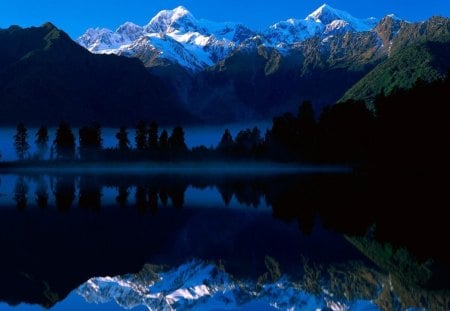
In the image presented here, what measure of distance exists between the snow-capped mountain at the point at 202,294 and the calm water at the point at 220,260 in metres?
0.04

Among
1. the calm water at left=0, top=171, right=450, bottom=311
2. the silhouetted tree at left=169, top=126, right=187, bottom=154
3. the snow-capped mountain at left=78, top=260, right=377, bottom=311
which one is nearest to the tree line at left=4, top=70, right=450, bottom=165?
the silhouetted tree at left=169, top=126, right=187, bottom=154

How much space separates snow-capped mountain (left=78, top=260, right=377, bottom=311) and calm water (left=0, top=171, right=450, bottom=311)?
37mm

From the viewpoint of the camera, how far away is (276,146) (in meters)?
173

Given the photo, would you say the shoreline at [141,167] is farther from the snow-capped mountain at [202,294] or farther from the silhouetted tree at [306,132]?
the snow-capped mountain at [202,294]

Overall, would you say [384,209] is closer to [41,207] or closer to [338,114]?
[41,207]

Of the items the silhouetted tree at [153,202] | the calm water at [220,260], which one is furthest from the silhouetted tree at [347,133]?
the calm water at [220,260]

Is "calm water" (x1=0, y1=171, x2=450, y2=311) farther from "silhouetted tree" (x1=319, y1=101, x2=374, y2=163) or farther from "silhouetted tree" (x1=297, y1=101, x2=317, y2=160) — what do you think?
"silhouetted tree" (x1=297, y1=101, x2=317, y2=160)

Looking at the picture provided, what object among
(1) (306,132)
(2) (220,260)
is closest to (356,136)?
(1) (306,132)

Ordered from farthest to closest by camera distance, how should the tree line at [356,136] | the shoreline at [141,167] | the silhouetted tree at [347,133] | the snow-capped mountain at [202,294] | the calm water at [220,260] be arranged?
the shoreline at [141,167], the silhouetted tree at [347,133], the tree line at [356,136], the calm water at [220,260], the snow-capped mountain at [202,294]

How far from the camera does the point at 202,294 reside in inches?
789

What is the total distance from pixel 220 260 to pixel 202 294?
525 centimetres

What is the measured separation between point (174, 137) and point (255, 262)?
567 ft

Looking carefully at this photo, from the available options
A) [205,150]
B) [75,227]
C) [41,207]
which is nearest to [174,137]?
[205,150]

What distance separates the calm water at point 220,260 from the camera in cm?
Result: 1898
